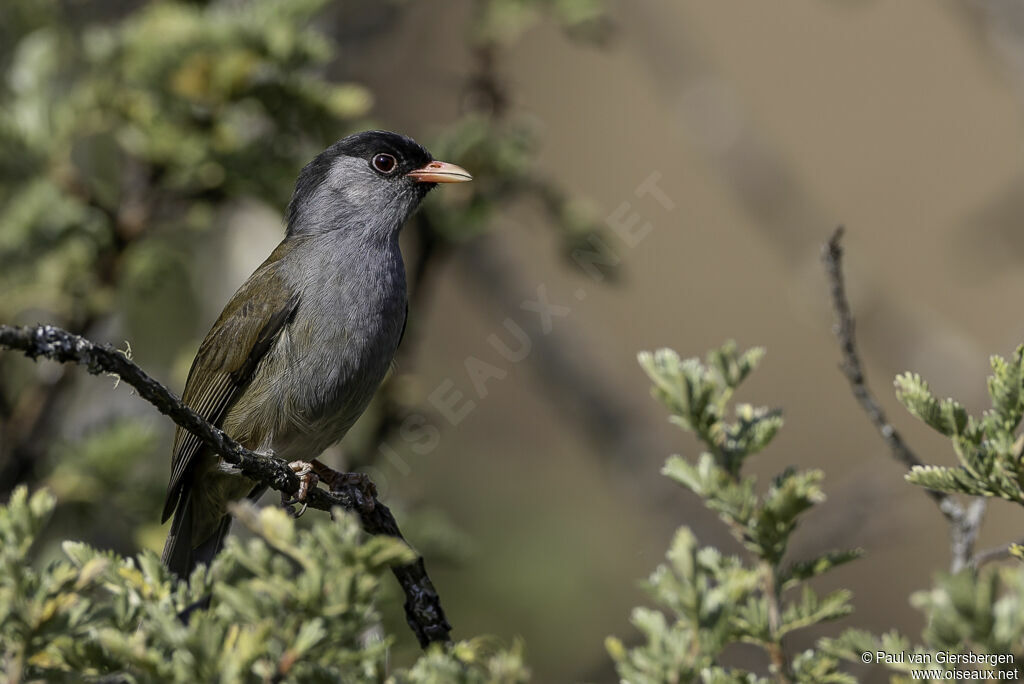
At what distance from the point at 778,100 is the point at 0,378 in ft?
27.8

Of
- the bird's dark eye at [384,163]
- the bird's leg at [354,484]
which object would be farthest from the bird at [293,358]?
the bird's dark eye at [384,163]

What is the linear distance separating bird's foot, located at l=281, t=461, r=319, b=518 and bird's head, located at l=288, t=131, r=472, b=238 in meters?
1.18

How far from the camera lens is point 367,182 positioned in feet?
15.1

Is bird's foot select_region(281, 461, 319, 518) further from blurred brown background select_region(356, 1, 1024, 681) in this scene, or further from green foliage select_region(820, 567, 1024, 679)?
blurred brown background select_region(356, 1, 1024, 681)

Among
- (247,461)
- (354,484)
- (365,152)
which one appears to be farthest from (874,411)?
(365,152)

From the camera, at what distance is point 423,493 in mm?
7344

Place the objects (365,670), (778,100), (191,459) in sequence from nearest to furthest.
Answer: (365,670), (191,459), (778,100)

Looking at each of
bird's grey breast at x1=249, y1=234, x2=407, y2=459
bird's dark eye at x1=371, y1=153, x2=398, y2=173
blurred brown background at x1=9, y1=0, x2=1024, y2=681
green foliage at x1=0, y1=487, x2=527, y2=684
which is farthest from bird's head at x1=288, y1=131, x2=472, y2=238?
green foliage at x1=0, y1=487, x2=527, y2=684

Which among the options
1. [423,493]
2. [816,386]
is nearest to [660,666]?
[423,493]

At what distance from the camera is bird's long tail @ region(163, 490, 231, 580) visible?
4.13m

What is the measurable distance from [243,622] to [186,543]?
2.47m

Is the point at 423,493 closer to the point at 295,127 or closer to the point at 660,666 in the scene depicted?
the point at 295,127

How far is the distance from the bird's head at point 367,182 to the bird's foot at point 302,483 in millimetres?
1184

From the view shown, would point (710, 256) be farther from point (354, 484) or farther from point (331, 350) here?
point (354, 484)
